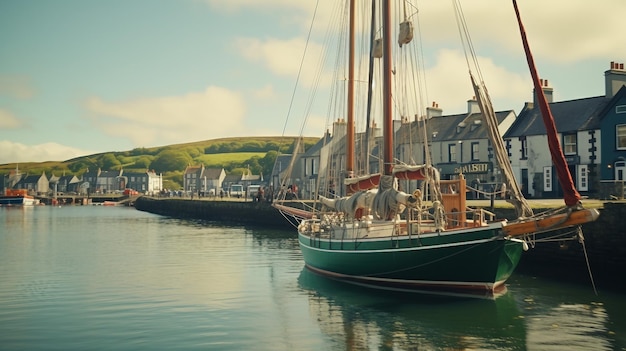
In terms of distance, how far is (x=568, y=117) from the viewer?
48438mm

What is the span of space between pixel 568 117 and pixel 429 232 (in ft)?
108

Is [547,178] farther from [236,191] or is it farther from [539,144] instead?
[236,191]

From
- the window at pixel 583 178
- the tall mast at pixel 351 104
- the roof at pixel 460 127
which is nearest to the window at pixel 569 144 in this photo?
the window at pixel 583 178

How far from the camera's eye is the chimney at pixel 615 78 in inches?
1757

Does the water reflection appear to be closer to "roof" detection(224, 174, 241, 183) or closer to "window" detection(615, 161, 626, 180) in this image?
"window" detection(615, 161, 626, 180)

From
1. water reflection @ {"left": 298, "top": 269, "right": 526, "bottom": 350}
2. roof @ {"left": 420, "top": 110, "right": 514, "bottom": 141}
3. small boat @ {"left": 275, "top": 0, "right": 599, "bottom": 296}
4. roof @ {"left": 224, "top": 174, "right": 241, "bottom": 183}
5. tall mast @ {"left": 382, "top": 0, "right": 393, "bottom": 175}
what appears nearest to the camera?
water reflection @ {"left": 298, "top": 269, "right": 526, "bottom": 350}

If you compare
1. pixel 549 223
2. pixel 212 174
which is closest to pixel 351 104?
pixel 549 223

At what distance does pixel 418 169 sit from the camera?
2294 cm

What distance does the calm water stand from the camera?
53.8 ft

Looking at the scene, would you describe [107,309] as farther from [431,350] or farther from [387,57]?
[387,57]

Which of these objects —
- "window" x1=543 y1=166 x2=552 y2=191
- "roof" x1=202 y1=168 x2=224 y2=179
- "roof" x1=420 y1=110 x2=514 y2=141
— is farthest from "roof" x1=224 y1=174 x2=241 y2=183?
"window" x1=543 y1=166 x2=552 y2=191

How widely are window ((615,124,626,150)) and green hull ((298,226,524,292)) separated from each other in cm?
2558

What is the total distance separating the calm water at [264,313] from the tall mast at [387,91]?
552cm

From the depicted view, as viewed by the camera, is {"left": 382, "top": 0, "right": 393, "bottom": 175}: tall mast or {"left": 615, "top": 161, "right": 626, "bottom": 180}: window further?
{"left": 615, "top": 161, "right": 626, "bottom": 180}: window
